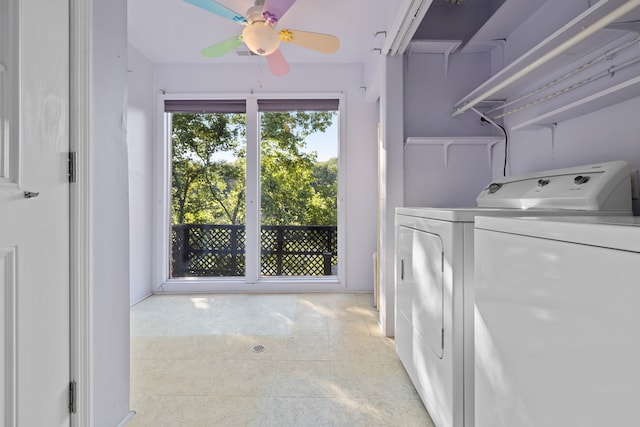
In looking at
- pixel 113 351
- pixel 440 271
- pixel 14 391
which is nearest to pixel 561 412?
pixel 440 271

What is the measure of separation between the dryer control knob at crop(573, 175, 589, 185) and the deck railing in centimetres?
243

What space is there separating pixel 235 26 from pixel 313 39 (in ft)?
3.43

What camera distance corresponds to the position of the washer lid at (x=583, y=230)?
523mm

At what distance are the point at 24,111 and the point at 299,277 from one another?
293 cm

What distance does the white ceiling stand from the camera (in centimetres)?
248

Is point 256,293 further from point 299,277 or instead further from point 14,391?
point 14,391

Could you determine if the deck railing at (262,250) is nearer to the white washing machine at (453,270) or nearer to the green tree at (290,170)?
the green tree at (290,170)

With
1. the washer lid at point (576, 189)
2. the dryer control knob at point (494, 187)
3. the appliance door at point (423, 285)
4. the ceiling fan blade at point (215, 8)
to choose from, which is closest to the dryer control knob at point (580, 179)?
the washer lid at point (576, 189)

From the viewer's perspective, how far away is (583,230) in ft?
2.00

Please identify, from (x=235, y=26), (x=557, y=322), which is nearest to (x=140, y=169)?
(x=235, y=26)

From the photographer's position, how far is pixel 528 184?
1.66m

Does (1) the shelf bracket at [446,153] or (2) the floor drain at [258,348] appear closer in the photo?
(2) the floor drain at [258,348]

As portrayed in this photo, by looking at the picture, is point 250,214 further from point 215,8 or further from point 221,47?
point 215,8

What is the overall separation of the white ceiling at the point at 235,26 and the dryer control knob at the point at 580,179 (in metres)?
1.60
